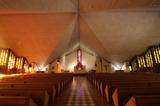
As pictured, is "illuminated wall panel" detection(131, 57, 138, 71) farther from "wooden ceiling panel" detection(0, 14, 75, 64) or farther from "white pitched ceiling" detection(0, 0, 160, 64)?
"wooden ceiling panel" detection(0, 14, 75, 64)

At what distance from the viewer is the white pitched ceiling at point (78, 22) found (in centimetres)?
816

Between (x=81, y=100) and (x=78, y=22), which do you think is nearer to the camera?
(x=81, y=100)

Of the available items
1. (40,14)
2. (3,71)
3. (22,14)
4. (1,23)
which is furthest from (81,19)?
(3,71)

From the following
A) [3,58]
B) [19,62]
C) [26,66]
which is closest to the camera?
[3,58]

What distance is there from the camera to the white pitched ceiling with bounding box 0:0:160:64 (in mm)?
8156

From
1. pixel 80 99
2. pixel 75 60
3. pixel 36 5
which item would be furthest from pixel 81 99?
pixel 75 60

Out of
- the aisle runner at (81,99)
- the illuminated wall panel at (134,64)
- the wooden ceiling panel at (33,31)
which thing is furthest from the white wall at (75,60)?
the aisle runner at (81,99)

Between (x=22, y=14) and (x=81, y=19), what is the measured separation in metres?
4.75

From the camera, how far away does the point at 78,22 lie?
1253 cm

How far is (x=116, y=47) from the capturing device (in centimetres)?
1452

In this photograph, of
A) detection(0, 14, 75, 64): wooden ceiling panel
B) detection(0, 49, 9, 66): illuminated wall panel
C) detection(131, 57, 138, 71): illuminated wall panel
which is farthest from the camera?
detection(131, 57, 138, 71): illuminated wall panel

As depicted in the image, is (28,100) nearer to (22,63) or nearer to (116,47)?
(116,47)

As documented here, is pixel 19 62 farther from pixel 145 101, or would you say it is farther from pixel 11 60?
pixel 145 101

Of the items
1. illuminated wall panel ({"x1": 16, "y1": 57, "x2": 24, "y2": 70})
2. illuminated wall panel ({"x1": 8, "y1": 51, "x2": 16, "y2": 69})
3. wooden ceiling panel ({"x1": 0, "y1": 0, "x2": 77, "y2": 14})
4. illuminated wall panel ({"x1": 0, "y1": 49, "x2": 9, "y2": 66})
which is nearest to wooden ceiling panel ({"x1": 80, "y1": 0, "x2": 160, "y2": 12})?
wooden ceiling panel ({"x1": 0, "y1": 0, "x2": 77, "y2": 14})
